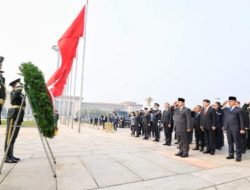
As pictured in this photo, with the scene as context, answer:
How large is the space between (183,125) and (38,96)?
506 centimetres

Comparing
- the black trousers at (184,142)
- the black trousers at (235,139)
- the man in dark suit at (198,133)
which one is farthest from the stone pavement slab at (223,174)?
the man in dark suit at (198,133)

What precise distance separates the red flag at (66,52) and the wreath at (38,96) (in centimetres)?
570

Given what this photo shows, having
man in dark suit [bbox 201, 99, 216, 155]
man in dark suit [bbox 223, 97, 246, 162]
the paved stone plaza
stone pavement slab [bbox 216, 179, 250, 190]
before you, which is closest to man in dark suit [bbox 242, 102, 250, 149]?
man in dark suit [bbox 201, 99, 216, 155]

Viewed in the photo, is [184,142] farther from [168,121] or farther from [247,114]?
[168,121]

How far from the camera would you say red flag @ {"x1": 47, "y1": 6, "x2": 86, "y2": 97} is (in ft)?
40.3

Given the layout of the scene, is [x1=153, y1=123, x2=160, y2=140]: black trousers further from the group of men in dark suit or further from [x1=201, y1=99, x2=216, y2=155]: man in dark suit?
[x1=201, y1=99, x2=216, y2=155]: man in dark suit

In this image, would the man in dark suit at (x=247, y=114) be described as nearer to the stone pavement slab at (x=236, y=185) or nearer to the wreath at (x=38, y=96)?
the stone pavement slab at (x=236, y=185)

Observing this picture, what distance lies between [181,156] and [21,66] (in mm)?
5618

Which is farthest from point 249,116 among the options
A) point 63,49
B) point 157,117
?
point 63,49

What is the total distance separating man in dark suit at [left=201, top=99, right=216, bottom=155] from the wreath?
6.30 metres

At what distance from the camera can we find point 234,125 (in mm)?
8414

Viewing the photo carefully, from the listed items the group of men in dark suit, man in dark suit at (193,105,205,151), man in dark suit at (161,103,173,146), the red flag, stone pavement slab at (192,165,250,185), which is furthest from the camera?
man in dark suit at (161,103,173,146)

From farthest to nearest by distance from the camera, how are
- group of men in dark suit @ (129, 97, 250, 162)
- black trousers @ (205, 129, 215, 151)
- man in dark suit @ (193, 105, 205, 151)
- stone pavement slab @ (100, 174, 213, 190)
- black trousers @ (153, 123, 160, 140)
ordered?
1. black trousers @ (153, 123, 160, 140)
2. man in dark suit @ (193, 105, 205, 151)
3. black trousers @ (205, 129, 215, 151)
4. group of men in dark suit @ (129, 97, 250, 162)
5. stone pavement slab @ (100, 174, 213, 190)

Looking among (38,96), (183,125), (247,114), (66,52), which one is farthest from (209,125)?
(66,52)
